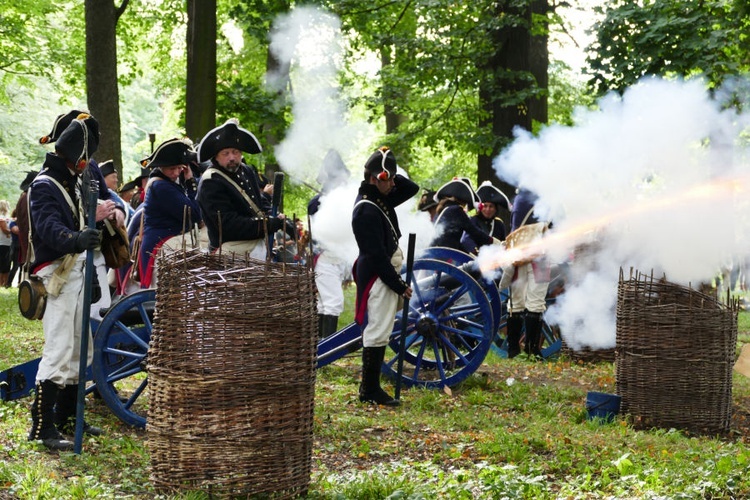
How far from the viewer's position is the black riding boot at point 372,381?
802cm

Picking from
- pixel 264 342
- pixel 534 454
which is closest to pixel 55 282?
pixel 264 342

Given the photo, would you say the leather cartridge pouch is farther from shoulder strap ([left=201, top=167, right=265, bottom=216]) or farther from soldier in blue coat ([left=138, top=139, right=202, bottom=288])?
shoulder strap ([left=201, top=167, right=265, bottom=216])

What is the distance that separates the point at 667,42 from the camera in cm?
1182

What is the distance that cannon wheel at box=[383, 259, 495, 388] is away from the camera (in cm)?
865

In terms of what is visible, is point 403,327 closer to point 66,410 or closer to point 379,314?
point 379,314

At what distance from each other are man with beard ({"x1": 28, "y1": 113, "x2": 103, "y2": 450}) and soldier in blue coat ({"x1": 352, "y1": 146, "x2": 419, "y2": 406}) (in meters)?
2.28

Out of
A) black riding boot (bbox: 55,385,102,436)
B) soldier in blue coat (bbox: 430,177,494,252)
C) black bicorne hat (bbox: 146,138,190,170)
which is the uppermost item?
black bicorne hat (bbox: 146,138,190,170)

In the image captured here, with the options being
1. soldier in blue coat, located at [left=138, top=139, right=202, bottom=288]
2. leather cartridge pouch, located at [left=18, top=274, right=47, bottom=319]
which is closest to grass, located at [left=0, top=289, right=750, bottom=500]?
leather cartridge pouch, located at [left=18, top=274, right=47, bottom=319]

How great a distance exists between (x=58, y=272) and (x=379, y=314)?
8.83 feet

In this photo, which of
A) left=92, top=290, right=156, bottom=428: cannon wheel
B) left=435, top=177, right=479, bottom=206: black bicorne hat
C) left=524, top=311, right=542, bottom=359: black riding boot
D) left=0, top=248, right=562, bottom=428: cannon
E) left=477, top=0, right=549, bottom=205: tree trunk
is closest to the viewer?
left=92, top=290, right=156, bottom=428: cannon wheel

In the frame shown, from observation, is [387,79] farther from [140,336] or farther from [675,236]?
[140,336]

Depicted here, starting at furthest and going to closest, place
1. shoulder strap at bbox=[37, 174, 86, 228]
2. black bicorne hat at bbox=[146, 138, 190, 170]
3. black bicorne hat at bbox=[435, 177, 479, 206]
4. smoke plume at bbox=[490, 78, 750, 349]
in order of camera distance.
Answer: black bicorne hat at bbox=[435, 177, 479, 206] → smoke plume at bbox=[490, 78, 750, 349] → black bicorne hat at bbox=[146, 138, 190, 170] → shoulder strap at bbox=[37, 174, 86, 228]

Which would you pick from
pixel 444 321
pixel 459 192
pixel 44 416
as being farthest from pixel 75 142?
pixel 459 192

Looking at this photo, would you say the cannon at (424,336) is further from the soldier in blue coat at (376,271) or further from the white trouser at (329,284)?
the white trouser at (329,284)
